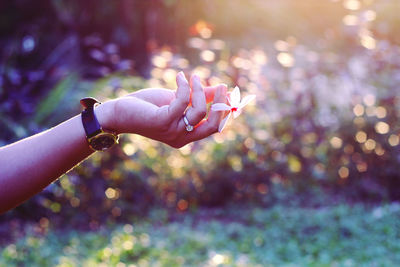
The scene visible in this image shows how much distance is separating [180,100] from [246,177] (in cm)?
383

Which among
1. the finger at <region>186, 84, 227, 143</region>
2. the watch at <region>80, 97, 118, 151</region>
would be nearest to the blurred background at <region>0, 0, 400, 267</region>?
the finger at <region>186, 84, 227, 143</region>

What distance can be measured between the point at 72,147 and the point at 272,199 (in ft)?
12.6

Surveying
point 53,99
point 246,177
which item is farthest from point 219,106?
point 53,99

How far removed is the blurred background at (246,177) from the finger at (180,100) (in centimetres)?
231

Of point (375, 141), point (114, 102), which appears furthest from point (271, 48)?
point (114, 102)

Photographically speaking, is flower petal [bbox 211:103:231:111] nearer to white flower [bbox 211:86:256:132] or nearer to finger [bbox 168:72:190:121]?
white flower [bbox 211:86:256:132]

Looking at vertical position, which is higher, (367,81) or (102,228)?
(367,81)

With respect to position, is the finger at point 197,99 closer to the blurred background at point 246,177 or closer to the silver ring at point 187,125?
the silver ring at point 187,125

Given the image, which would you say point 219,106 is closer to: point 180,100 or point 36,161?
point 180,100

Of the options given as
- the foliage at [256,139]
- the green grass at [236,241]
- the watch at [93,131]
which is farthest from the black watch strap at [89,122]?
the foliage at [256,139]

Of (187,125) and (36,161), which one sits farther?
(187,125)

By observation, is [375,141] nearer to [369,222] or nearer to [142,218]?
[369,222]

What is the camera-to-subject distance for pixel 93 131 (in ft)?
4.98

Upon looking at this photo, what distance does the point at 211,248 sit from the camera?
412 cm
